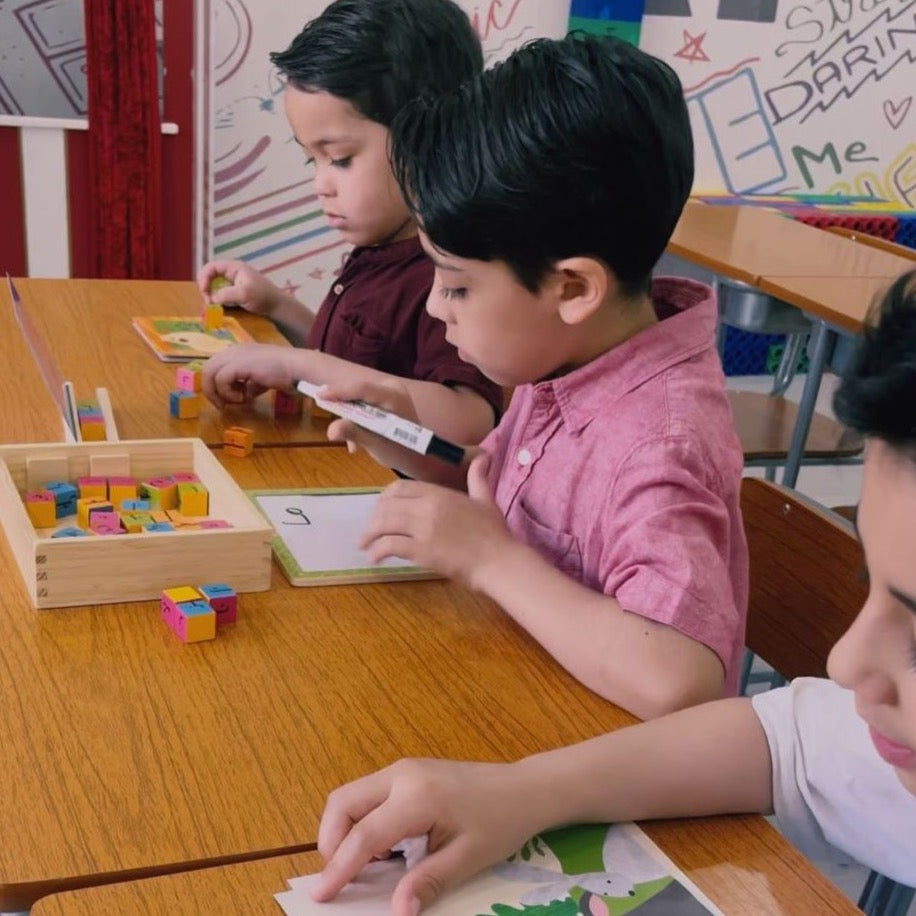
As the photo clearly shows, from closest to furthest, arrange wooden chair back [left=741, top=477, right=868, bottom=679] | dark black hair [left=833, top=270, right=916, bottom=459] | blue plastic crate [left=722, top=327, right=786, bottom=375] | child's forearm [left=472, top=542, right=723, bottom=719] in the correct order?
dark black hair [left=833, top=270, right=916, bottom=459]
child's forearm [left=472, top=542, right=723, bottom=719]
wooden chair back [left=741, top=477, right=868, bottom=679]
blue plastic crate [left=722, top=327, right=786, bottom=375]

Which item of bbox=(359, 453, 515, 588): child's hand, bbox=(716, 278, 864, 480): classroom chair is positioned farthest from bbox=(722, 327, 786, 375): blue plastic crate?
bbox=(359, 453, 515, 588): child's hand

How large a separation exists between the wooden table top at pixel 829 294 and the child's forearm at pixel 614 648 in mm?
1457

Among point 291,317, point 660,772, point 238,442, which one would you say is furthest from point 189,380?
point 660,772

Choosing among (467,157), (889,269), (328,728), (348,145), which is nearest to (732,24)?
(889,269)

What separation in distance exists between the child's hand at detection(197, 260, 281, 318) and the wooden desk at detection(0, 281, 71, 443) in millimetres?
299

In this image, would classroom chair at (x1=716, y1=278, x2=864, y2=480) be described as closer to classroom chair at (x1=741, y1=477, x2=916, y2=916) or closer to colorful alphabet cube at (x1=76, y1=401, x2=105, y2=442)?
classroom chair at (x1=741, y1=477, x2=916, y2=916)

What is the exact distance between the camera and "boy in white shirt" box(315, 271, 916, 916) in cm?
52

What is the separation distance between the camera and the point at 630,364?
943mm

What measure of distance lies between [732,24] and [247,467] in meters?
3.03

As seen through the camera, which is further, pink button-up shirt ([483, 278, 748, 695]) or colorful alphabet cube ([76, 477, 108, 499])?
colorful alphabet cube ([76, 477, 108, 499])

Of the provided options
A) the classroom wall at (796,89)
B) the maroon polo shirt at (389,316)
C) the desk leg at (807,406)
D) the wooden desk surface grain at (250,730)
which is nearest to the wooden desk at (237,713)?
the wooden desk surface grain at (250,730)

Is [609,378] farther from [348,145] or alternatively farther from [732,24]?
[732,24]

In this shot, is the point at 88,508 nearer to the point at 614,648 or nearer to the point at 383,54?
the point at 614,648

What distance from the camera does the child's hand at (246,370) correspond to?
1.23 m
